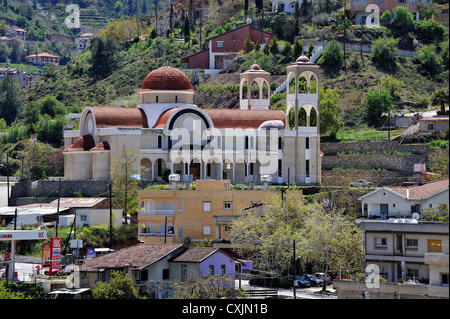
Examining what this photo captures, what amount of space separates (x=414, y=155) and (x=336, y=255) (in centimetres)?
2968

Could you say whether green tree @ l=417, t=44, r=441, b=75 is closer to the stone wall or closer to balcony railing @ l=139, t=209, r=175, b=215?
the stone wall

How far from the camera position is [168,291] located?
47.2 m

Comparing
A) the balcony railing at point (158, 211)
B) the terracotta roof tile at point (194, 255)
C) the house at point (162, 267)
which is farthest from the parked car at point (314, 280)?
the balcony railing at point (158, 211)

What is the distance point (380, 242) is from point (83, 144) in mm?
44173

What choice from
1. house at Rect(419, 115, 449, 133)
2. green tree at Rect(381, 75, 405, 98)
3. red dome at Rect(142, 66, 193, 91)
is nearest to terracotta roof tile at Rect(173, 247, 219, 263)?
red dome at Rect(142, 66, 193, 91)

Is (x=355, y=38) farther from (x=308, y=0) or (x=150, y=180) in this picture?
(x=150, y=180)

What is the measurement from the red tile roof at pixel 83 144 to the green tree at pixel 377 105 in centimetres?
2667

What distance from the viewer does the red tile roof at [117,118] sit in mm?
84312

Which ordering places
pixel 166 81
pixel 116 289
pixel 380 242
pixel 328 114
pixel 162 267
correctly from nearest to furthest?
pixel 380 242, pixel 116 289, pixel 162 267, pixel 166 81, pixel 328 114

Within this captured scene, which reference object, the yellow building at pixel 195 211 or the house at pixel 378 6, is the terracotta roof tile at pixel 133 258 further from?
the house at pixel 378 6

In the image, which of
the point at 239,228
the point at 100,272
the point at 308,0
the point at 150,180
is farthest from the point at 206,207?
the point at 308,0

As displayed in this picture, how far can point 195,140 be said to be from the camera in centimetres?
8469

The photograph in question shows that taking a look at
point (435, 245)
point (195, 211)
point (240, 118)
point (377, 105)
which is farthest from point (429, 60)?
point (435, 245)

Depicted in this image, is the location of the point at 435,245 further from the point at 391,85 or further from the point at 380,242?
the point at 391,85
